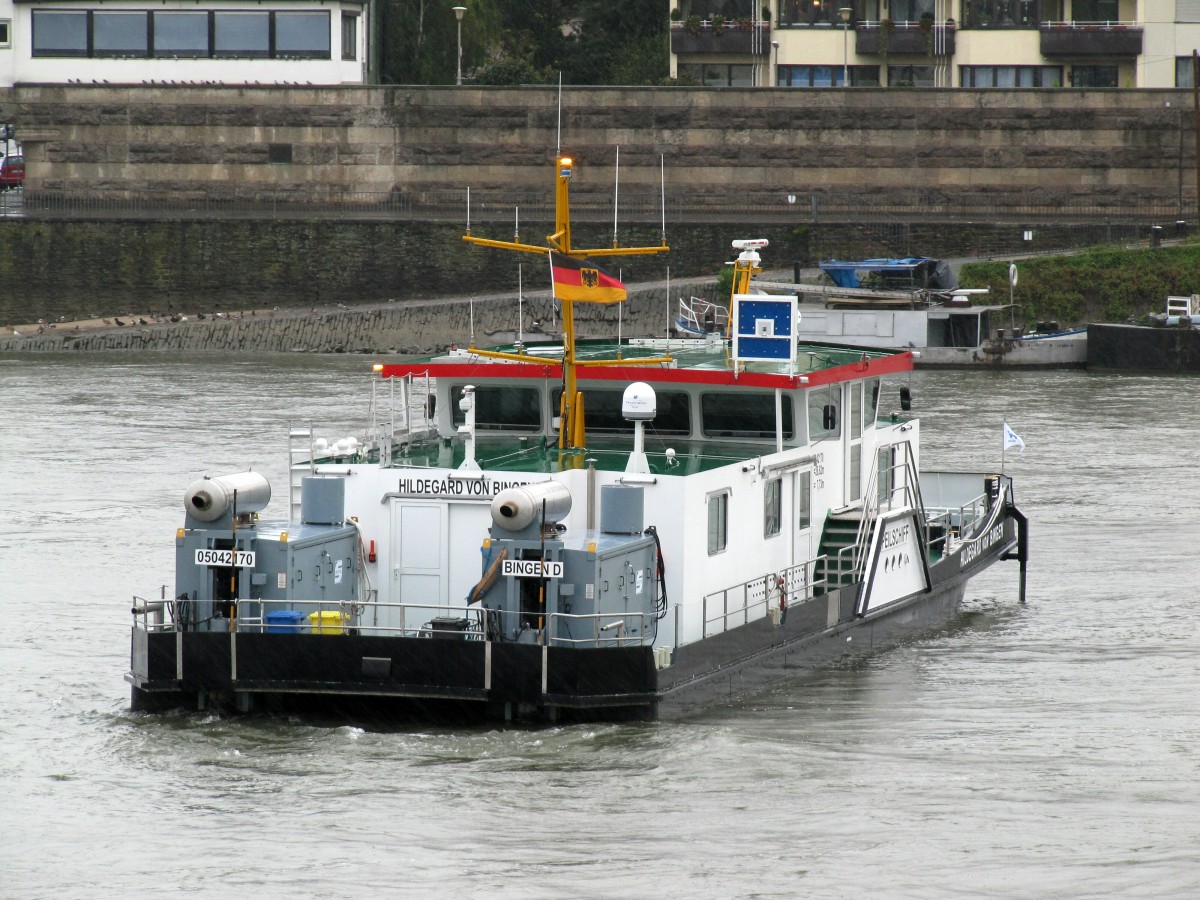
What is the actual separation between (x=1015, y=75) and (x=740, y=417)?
49.2m

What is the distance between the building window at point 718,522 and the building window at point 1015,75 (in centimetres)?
5013

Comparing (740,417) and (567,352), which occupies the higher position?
(567,352)

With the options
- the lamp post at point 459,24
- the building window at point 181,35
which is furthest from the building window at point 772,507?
the lamp post at point 459,24

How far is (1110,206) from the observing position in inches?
2325

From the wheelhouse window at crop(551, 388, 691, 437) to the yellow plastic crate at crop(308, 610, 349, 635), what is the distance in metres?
3.29

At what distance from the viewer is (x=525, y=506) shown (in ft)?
47.4

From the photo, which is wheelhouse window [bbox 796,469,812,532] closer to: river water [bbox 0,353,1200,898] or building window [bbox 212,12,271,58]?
river water [bbox 0,353,1200,898]

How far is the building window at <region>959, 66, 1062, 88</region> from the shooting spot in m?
63.9

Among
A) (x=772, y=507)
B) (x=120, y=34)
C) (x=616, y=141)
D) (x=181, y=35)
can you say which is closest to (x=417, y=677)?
(x=772, y=507)

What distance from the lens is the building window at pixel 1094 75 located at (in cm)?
6400

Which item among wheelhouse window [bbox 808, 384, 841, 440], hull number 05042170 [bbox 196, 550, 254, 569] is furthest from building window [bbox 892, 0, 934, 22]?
hull number 05042170 [bbox 196, 550, 254, 569]

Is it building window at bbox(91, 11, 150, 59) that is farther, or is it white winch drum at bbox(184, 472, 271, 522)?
building window at bbox(91, 11, 150, 59)

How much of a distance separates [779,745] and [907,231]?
42115 millimetres

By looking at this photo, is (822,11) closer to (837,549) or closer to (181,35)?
(181,35)
